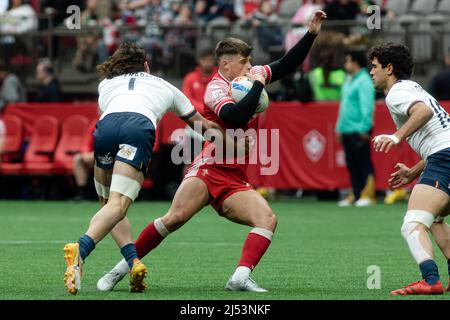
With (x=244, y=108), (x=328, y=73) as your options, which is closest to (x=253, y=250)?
(x=244, y=108)

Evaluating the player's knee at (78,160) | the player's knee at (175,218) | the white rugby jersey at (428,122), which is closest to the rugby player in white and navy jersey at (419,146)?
the white rugby jersey at (428,122)

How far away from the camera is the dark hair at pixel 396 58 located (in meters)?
9.05

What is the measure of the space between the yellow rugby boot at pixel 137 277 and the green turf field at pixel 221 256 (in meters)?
0.09

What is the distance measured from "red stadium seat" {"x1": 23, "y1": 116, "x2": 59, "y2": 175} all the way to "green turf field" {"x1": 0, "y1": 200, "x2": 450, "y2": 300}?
187cm

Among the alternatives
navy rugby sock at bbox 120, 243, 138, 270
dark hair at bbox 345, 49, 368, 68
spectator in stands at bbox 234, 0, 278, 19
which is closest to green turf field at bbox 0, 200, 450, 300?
navy rugby sock at bbox 120, 243, 138, 270

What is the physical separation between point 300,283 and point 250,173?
10.7m

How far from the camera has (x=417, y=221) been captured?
28.7 feet

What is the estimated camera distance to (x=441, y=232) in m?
9.21

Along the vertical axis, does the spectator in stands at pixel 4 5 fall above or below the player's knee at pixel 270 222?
below

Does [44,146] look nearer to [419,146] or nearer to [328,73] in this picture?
[328,73]

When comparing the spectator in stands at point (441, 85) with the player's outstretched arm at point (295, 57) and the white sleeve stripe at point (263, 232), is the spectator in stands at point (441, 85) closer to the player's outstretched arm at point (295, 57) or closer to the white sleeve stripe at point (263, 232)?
the player's outstretched arm at point (295, 57)

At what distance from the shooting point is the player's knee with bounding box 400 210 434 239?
873 cm

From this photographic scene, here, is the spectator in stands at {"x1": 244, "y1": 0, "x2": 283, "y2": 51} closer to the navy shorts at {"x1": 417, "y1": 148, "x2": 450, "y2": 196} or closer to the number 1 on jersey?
the number 1 on jersey
